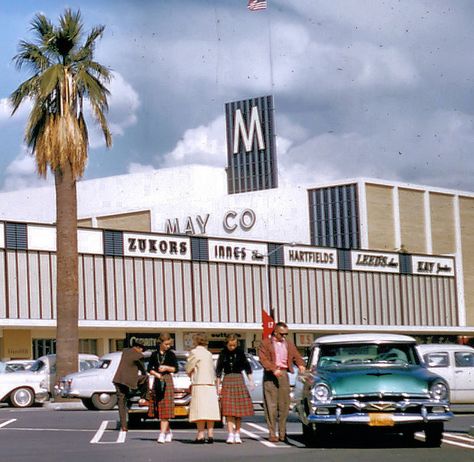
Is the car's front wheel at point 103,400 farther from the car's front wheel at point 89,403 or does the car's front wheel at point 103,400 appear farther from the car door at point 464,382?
the car door at point 464,382

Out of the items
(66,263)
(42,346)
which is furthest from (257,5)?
(66,263)

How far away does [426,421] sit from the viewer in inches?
682

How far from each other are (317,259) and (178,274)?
12.1 m

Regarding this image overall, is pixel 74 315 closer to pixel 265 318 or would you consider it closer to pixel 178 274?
pixel 265 318

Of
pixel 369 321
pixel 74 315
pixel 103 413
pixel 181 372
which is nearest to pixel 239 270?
pixel 369 321

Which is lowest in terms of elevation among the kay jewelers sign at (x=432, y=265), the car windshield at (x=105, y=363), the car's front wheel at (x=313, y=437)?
the car's front wheel at (x=313, y=437)

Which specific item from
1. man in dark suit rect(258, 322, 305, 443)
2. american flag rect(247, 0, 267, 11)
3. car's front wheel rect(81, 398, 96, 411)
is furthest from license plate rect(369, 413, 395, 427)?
american flag rect(247, 0, 267, 11)

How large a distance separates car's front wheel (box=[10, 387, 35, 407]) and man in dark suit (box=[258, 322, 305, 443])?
19.3 metres

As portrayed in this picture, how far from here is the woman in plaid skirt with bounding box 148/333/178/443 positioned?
1944 centimetres

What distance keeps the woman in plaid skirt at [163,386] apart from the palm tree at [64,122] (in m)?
19.3

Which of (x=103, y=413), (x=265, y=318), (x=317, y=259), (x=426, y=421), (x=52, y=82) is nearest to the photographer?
(x=426, y=421)

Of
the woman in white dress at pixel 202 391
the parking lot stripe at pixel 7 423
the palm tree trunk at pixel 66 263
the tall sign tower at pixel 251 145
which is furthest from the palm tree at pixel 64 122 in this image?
the tall sign tower at pixel 251 145

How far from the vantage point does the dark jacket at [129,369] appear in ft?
72.3

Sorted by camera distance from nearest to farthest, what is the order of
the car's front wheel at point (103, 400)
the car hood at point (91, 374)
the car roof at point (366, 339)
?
1. the car roof at point (366, 339)
2. the car hood at point (91, 374)
3. the car's front wheel at point (103, 400)
